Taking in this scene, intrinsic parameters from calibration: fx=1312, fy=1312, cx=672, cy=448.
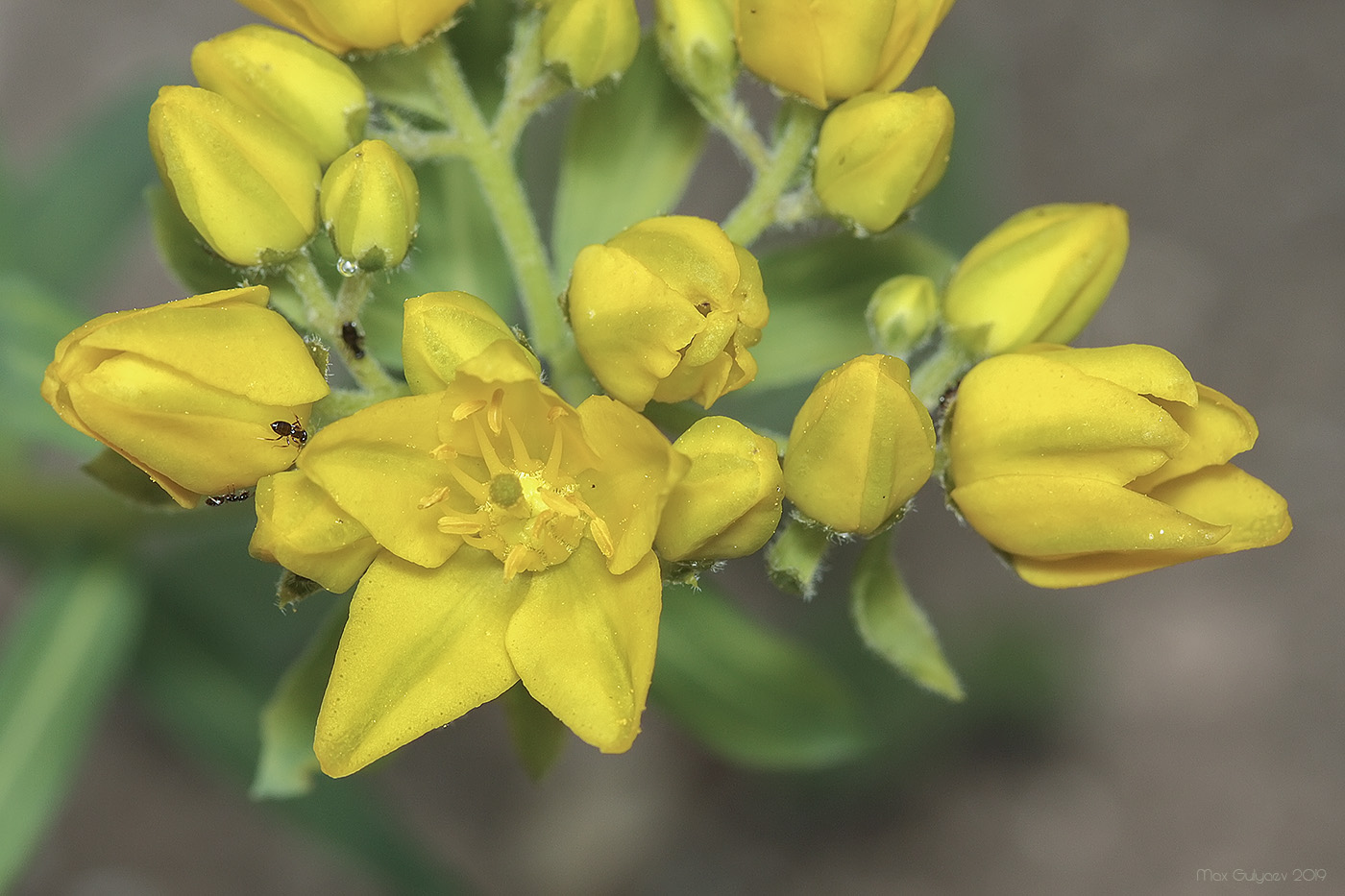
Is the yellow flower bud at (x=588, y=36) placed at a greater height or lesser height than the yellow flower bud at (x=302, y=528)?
greater

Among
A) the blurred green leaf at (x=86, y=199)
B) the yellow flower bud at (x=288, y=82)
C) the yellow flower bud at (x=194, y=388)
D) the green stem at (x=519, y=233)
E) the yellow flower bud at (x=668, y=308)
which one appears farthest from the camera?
the blurred green leaf at (x=86, y=199)

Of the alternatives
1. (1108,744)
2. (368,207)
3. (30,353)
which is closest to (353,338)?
(368,207)

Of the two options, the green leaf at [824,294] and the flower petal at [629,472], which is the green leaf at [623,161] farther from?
the flower petal at [629,472]

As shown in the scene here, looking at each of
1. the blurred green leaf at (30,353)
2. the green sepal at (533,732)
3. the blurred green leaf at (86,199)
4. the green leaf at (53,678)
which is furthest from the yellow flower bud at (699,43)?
the blurred green leaf at (86,199)

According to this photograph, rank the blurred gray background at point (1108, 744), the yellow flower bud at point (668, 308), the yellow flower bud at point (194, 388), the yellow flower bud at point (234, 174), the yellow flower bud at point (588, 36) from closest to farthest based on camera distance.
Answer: the yellow flower bud at point (194, 388), the yellow flower bud at point (668, 308), the yellow flower bud at point (234, 174), the yellow flower bud at point (588, 36), the blurred gray background at point (1108, 744)

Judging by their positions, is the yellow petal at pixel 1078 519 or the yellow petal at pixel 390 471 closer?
the yellow petal at pixel 390 471

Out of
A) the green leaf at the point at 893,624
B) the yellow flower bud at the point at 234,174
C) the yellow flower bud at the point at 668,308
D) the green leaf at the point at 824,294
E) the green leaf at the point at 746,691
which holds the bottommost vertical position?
the green leaf at the point at 746,691
